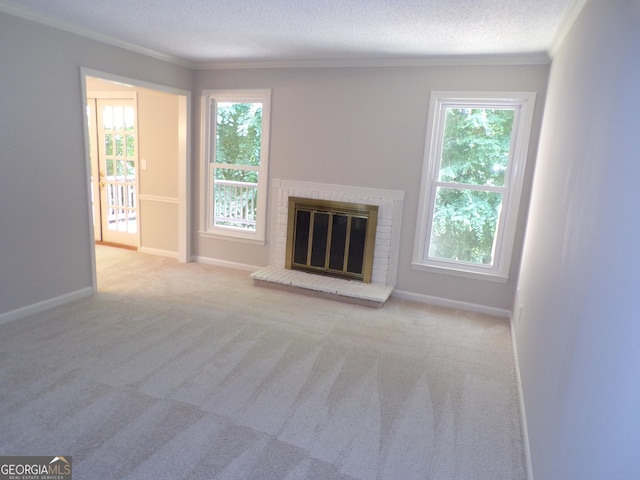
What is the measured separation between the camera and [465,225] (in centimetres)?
402

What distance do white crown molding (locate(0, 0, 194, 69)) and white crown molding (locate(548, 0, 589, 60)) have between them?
3677 mm

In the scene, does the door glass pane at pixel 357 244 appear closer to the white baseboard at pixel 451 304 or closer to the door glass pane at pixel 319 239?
the door glass pane at pixel 319 239

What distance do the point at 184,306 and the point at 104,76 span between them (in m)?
2.26

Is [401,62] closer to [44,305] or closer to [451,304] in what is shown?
[451,304]

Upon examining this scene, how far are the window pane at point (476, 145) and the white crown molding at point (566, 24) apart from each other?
689mm

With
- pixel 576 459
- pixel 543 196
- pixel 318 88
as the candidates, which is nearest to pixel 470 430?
pixel 576 459

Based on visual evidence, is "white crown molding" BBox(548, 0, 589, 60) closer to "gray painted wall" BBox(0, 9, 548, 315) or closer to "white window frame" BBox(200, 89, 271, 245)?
"gray painted wall" BBox(0, 9, 548, 315)

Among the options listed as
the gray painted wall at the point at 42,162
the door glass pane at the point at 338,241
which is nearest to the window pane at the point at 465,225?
the door glass pane at the point at 338,241

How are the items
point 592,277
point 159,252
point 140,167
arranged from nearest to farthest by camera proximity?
point 592,277 < point 140,167 < point 159,252

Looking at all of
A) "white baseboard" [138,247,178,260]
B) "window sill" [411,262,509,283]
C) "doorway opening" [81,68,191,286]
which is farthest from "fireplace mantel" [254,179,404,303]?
"white baseboard" [138,247,178,260]

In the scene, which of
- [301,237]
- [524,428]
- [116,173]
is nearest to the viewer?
[524,428]

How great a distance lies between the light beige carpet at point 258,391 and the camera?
192 cm

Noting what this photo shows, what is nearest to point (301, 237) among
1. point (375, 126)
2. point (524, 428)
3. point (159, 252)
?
point (375, 126)

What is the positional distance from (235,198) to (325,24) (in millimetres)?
2504
